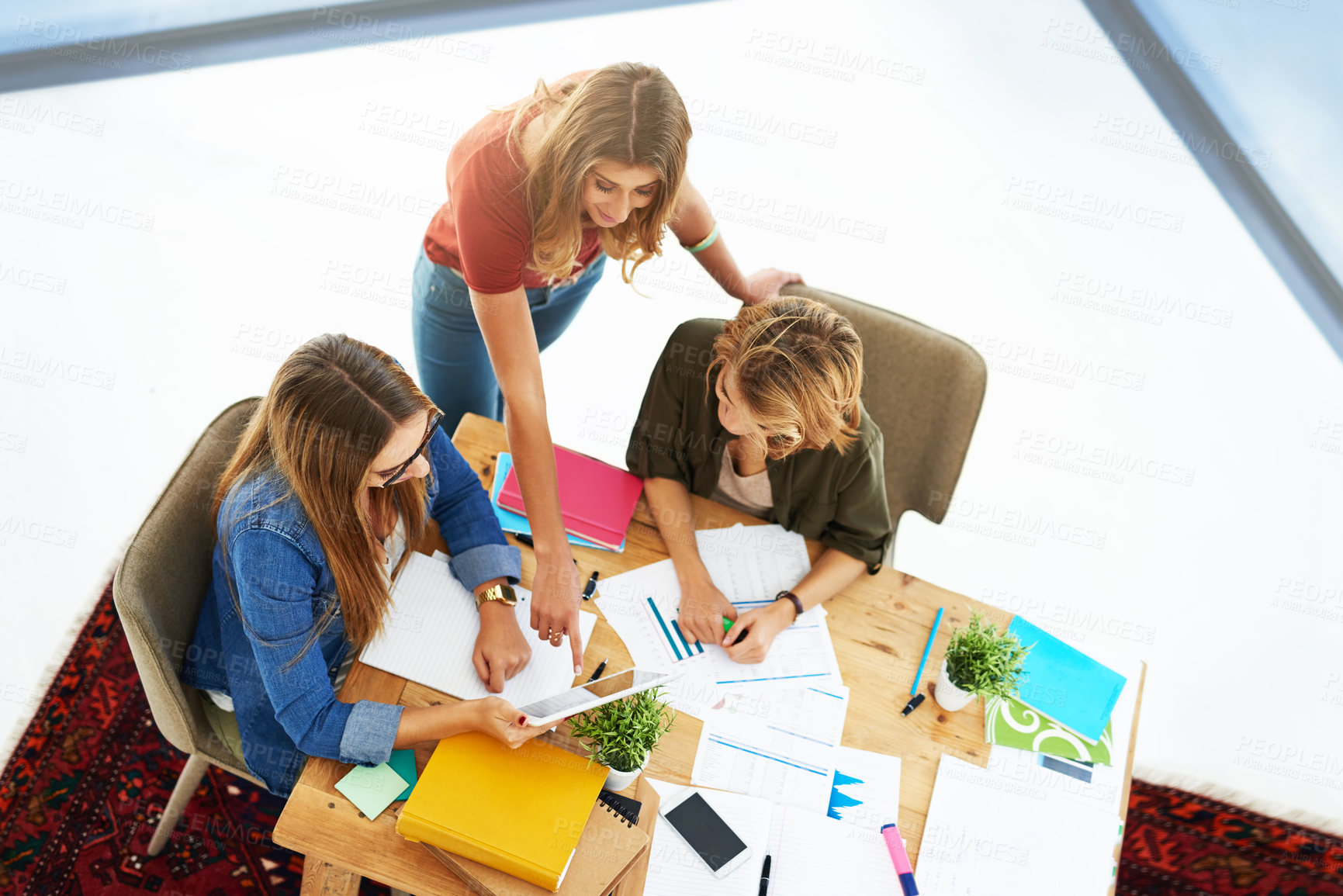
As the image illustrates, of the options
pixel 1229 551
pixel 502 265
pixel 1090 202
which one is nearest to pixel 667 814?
pixel 502 265

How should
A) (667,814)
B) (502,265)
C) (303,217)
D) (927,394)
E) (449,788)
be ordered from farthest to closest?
1. (303,217)
2. (927,394)
3. (502,265)
4. (667,814)
5. (449,788)

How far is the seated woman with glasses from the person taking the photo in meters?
1.33

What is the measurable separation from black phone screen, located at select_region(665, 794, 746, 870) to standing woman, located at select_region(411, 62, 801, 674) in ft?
0.93

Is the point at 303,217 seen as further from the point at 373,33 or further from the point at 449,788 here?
the point at 449,788

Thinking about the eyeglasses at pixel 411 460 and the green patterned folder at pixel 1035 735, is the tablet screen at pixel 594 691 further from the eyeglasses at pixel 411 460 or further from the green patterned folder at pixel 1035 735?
the green patterned folder at pixel 1035 735

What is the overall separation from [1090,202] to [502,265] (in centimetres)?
345

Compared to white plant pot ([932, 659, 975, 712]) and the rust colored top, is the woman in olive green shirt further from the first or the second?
the rust colored top

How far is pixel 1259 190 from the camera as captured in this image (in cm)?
429

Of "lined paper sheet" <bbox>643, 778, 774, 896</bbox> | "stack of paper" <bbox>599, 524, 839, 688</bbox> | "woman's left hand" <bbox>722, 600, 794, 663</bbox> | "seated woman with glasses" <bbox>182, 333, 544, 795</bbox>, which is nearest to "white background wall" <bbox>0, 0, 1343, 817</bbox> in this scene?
"seated woman with glasses" <bbox>182, 333, 544, 795</bbox>

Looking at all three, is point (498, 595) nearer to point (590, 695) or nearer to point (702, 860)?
point (590, 695)

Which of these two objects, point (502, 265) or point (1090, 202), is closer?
point (502, 265)

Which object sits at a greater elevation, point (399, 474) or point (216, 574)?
point (399, 474)

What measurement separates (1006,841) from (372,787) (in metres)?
1.02

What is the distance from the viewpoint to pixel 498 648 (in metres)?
1.47
